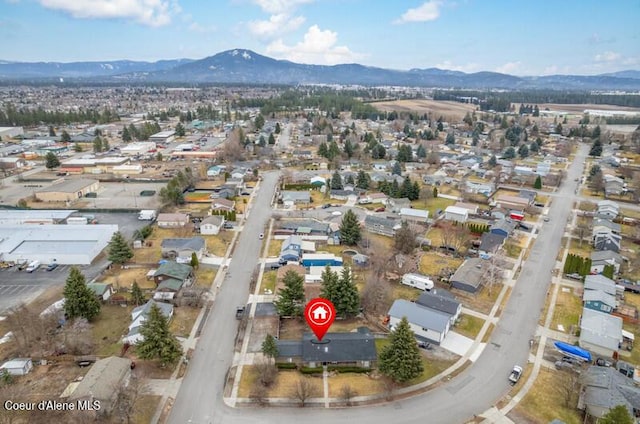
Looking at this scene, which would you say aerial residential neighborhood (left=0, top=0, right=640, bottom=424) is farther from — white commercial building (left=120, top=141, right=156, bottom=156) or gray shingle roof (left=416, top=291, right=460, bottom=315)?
white commercial building (left=120, top=141, right=156, bottom=156)

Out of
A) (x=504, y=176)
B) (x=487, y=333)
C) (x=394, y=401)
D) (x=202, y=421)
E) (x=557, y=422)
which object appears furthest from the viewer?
(x=504, y=176)

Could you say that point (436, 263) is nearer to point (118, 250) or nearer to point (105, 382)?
point (105, 382)

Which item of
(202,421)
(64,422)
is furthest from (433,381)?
(64,422)

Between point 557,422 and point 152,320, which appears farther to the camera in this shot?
point 152,320

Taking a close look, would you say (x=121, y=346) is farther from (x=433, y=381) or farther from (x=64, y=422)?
(x=433, y=381)


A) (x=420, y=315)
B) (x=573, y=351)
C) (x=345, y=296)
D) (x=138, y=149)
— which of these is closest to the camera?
(x=573, y=351)

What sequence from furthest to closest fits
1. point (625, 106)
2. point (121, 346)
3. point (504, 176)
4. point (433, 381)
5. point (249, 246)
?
1. point (625, 106)
2. point (504, 176)
3. point (249, 246)
4. point (121, 346)
5. point (433, 381)

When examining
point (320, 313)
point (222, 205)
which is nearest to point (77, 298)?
point (320, 313)
